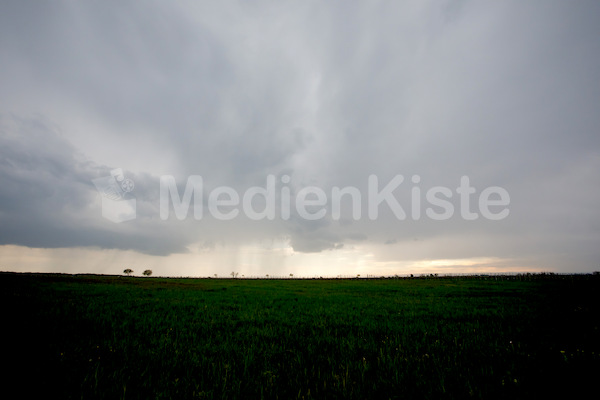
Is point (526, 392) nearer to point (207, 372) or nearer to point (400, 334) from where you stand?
point (400, 334)

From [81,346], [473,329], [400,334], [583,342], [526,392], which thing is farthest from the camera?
[473,329]

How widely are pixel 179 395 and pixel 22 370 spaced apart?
2707mm

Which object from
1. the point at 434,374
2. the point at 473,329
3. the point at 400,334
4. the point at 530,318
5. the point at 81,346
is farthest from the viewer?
the point at 530,318

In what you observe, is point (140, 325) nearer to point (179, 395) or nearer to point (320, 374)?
point (179, 395)

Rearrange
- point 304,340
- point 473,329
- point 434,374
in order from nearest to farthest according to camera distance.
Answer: point 434,374
point 304,340
point 473,329

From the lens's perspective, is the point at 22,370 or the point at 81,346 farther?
the point at 81,346

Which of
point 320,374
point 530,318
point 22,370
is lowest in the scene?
point 530,318

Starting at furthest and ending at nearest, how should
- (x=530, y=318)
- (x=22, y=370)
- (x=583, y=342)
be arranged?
1. (x=530, y=318)
2. (x=583, y=342)
3. (x=22, y=370)

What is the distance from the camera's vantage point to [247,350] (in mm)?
5453

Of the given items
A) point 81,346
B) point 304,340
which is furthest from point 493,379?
point 81,346

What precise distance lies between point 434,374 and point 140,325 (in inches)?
324

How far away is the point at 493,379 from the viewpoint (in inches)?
154

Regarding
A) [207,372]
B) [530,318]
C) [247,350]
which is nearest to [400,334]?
[247,350]

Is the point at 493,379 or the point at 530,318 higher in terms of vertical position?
the point at 493,379
